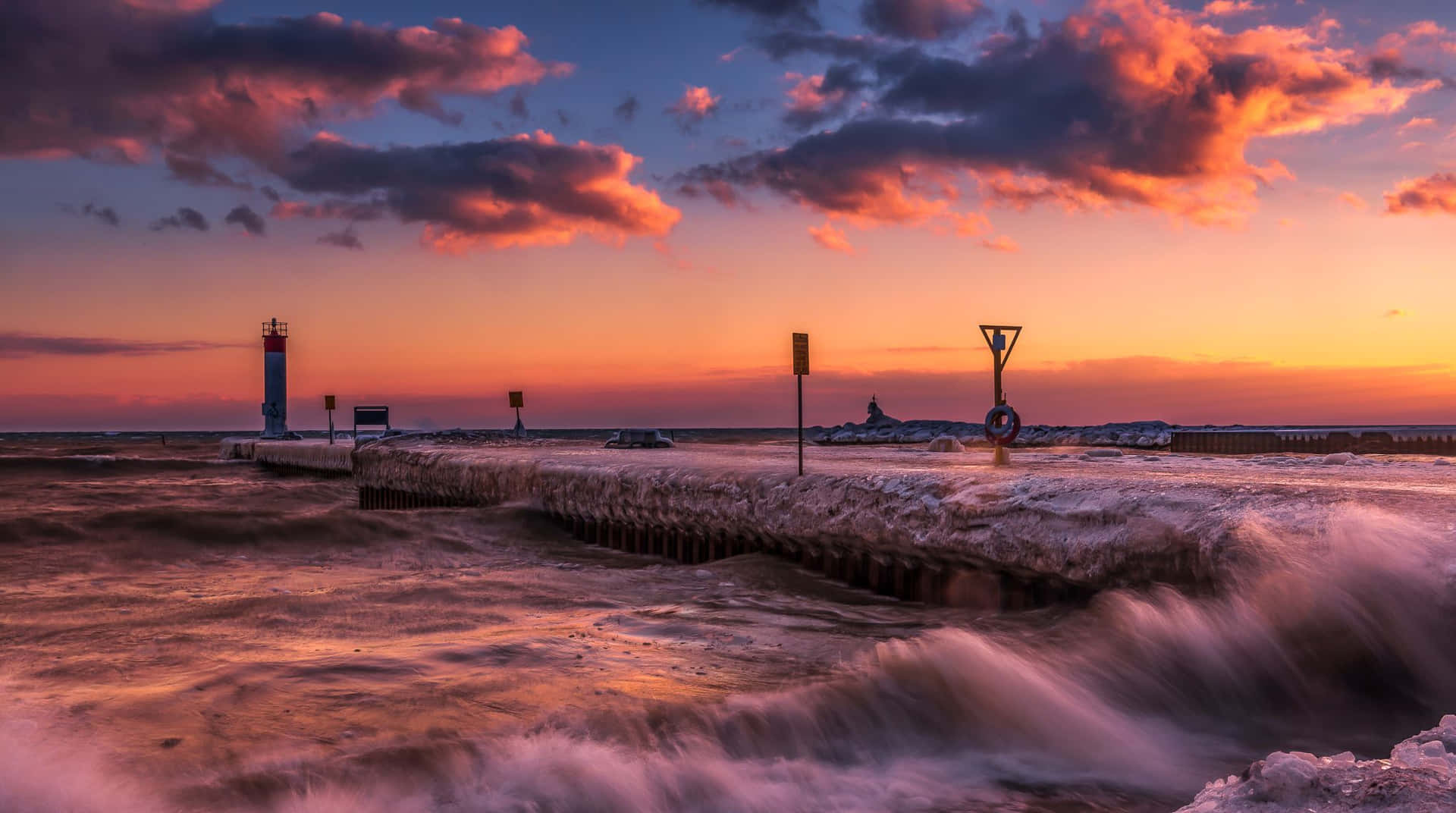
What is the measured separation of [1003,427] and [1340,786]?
1307 centimetres

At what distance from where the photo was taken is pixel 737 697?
6887 millimetres

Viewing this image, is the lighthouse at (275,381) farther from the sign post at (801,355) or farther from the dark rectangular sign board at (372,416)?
the sign post at (801,355)

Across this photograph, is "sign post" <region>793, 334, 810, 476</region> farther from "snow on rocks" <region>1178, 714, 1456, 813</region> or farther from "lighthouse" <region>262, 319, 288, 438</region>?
"lighthouse" <region>262, 319, 288, 438</region>

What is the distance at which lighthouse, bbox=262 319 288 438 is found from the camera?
62.8 m

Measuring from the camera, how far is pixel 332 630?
965 cm

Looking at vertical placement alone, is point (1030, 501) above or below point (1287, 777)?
above

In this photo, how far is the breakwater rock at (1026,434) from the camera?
65875 mm

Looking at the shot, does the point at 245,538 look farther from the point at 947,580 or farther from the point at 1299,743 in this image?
the point at 1299,743

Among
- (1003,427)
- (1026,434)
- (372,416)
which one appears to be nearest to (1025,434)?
(1026,434)

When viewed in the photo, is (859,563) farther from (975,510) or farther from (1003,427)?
(1003,427)

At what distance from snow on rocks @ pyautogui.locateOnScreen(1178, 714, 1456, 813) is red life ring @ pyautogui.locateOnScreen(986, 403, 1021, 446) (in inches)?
479

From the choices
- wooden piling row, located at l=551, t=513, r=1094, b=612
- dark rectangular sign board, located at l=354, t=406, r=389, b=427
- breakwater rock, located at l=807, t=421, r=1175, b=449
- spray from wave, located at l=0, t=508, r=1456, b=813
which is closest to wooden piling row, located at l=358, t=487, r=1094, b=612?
wooden piling row, located at l=551, t=513, r=1094, b=612

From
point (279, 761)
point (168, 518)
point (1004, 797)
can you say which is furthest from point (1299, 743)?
point (168, 518)

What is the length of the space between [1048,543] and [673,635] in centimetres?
373
